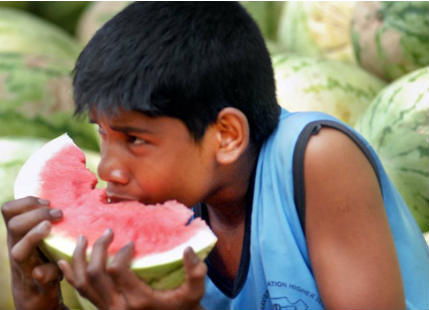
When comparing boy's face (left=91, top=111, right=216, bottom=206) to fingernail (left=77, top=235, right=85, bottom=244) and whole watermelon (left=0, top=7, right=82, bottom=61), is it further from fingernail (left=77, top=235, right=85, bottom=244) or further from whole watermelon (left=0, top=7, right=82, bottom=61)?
whole watermelon (left=0, top=7, right=82, bottom=61)

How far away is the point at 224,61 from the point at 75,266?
54 centimetres

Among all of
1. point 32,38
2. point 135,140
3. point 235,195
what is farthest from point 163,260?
point 32,38

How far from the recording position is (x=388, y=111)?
2717 mm

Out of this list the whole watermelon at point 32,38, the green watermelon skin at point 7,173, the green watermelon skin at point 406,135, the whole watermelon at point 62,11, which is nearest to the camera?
the green watermelon skin at point 7,173

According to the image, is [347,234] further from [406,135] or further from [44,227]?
[406,135]

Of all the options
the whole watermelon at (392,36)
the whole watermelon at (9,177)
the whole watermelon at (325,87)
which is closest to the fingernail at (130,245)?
the whole watermelon at (9,177)

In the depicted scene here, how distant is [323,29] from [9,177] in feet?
5.80

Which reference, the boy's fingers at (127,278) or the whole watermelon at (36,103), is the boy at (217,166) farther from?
the whole watermelon at (36,103)

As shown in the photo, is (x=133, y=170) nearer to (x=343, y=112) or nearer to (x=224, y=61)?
(x=224, y=61)

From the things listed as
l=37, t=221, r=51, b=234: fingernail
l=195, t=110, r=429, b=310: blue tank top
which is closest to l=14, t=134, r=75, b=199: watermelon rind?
l=37, t=221, r=51, b=234: fingernail

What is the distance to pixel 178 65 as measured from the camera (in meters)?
1.63

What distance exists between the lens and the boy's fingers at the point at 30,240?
162 cm

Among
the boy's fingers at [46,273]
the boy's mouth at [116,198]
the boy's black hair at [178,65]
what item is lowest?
the boy's fingers at [46,273]

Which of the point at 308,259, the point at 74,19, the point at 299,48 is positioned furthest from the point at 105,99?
the point at 74,19
